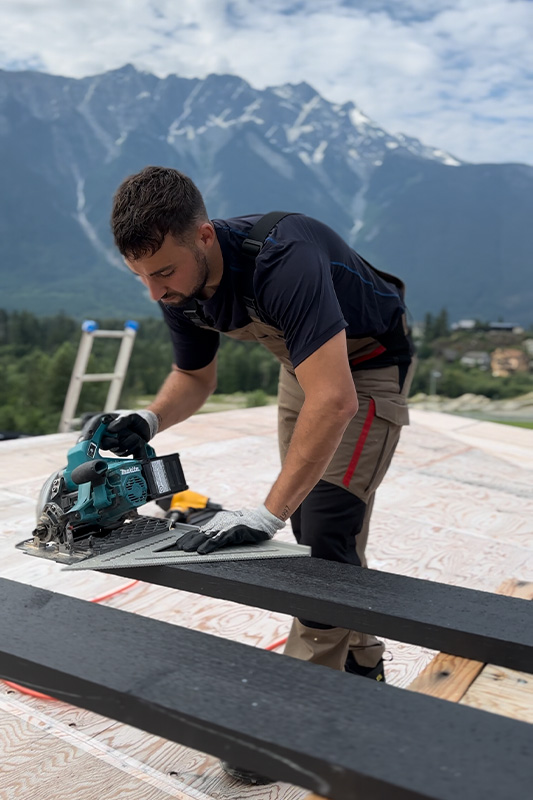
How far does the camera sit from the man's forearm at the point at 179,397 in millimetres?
2221

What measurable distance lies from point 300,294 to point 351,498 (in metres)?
0.66

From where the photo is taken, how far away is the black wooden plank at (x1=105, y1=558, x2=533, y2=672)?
1232mm

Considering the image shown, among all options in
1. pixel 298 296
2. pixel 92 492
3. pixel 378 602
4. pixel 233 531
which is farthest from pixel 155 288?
pixel 378 602

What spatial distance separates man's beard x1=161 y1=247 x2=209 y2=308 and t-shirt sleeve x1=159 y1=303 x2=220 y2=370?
300 millimetres

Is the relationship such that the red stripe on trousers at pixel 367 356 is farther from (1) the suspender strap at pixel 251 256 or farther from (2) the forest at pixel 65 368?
(2) the forest at pixel 65 368

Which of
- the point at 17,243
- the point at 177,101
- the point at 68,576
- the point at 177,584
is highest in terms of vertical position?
the point at 177,101

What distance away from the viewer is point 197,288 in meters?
1.80

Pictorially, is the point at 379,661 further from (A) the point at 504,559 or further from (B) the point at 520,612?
(A) the point at 504,559

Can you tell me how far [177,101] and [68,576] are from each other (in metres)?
60.1

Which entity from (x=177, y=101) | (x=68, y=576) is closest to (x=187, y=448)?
(x=68, y=576)

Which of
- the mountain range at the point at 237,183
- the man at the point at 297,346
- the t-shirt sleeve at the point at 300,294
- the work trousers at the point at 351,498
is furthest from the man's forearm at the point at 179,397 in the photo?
the mountain range at the point at 237,183

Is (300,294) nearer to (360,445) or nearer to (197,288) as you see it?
(197,288)

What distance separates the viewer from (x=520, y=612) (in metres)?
1.33

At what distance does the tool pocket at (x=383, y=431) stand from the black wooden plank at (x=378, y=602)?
1.51ft
